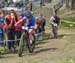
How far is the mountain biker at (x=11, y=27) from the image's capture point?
17.7 metres

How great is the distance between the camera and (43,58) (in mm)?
15242

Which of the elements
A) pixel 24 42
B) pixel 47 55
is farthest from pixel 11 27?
pixel 47 55

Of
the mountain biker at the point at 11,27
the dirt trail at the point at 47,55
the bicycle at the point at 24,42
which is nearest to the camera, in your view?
the dirt trail at the point at 47,55

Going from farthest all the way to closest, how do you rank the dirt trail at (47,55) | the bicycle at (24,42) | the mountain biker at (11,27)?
A: the mountain biker at (11,27) → the bicycle at (24,42) → the dirt trail at (47,55)

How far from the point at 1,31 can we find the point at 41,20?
4603 millimetres

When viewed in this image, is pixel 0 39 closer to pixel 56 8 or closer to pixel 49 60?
pixel 49 60

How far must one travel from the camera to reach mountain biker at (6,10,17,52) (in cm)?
1769

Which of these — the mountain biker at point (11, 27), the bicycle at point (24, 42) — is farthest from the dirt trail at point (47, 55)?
the mountain biker at point (11, 27)

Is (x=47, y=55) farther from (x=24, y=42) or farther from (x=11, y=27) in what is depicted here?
(x=11, y=27)

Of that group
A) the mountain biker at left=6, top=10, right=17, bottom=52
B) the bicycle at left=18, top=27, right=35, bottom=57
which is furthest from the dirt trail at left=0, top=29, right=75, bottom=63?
the mountain biker at left=6, top=10, right=17, bottom=52

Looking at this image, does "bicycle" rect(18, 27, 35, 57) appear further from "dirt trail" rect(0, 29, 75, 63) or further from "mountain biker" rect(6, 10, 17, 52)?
"mountain biker" rect(6, 10, 17, 52)

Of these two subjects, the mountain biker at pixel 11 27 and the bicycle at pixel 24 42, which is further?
the mountain biker at pixel 11 27

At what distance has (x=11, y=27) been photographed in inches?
704

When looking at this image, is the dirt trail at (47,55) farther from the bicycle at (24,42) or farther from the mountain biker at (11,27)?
the mountain biker at (11,27)
